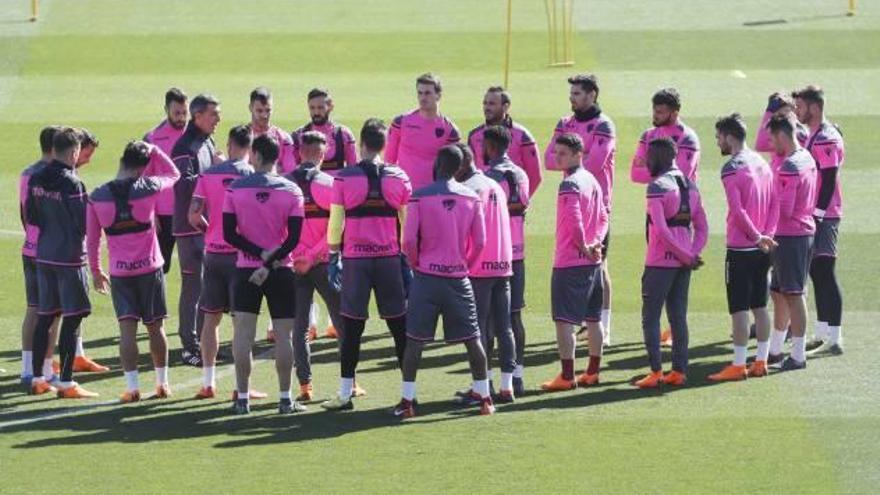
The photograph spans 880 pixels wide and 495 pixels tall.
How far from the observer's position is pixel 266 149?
14055 mm

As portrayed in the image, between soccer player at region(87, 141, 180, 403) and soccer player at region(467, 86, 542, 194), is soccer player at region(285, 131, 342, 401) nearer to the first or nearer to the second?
soccer player at region(87, 141, 180, 403)

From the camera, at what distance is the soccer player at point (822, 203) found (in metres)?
16.6

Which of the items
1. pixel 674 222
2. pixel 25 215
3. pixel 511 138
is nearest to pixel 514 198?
pixel 511 138

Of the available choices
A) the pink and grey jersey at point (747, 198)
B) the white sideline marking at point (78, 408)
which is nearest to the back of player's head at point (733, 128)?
the pink and grey jersey at point (747, 198)

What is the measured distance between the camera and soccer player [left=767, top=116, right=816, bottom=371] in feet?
51.8

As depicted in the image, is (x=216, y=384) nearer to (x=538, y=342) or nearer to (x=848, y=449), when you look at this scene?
(x=538, y=342)

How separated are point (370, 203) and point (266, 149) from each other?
92 cm

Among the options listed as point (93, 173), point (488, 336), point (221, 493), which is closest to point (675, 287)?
point (488, 336)

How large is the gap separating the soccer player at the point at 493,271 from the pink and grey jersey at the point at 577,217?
18.3 inches

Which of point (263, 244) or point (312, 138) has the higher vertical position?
point (312, 138)

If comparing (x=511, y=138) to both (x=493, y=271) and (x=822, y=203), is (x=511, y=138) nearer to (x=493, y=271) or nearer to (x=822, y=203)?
(x=493, y=271)

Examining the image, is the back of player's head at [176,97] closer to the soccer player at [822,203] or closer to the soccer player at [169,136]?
the soccer player at [169,136]

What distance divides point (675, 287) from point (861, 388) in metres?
1.72

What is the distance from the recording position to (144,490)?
12.3 meters
